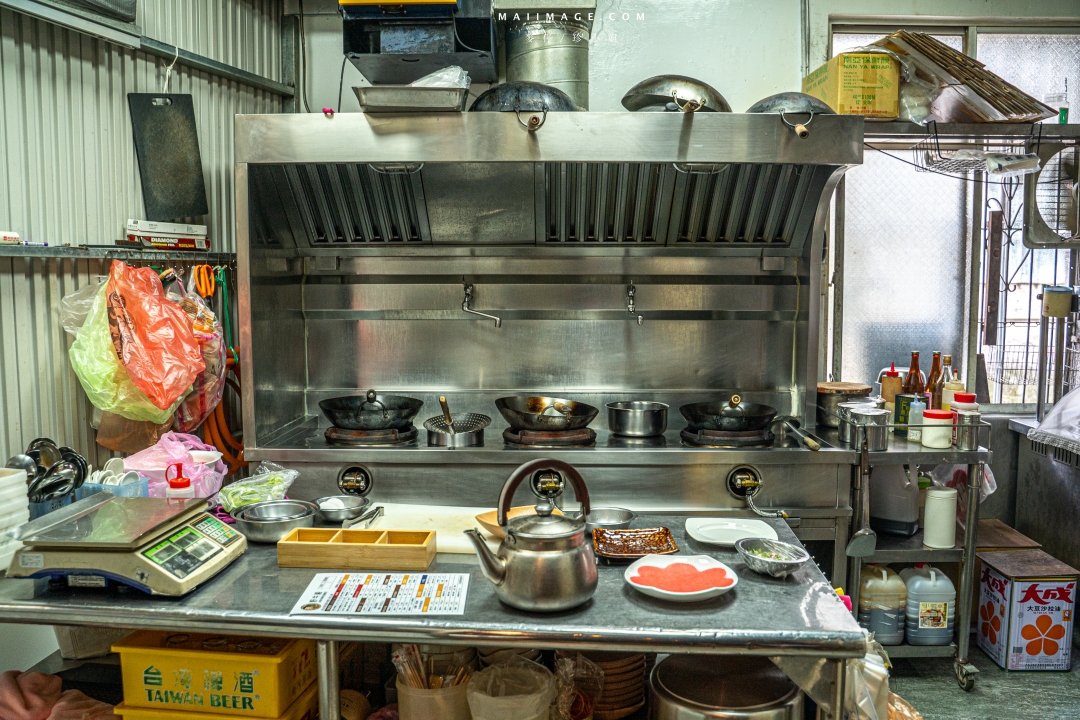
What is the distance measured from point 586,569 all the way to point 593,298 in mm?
2438

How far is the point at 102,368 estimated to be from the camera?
117 inches

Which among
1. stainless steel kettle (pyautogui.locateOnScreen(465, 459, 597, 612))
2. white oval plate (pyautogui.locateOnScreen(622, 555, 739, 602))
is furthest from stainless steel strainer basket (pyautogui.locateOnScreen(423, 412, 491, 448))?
stainless steel kettle (pyautogui.locateOnScreen(465, 459, 597, 612))

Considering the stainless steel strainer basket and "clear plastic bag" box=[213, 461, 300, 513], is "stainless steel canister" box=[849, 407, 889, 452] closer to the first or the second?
the stainless steel strainer basket

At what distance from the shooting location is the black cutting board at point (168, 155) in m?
3.44

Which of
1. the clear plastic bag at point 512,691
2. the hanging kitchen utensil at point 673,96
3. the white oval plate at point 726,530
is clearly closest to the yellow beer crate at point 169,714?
the clear plastic bag at point 512,691

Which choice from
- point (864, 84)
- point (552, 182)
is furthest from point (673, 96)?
point (864, 84)

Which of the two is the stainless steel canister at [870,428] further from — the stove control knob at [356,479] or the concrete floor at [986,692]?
the stove control knob at [356,479]

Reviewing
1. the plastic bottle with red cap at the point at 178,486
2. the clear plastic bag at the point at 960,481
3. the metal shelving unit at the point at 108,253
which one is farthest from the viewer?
the clear plastic bag at the point at 960,481

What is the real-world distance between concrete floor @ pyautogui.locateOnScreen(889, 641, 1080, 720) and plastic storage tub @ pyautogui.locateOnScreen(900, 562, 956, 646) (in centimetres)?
19

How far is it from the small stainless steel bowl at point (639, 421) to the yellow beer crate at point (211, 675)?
202 cm

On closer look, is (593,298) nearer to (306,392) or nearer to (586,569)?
(306,392)

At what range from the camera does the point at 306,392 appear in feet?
14.1

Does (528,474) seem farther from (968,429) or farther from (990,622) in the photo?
(990,622)

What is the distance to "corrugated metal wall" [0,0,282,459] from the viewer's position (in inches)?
112
